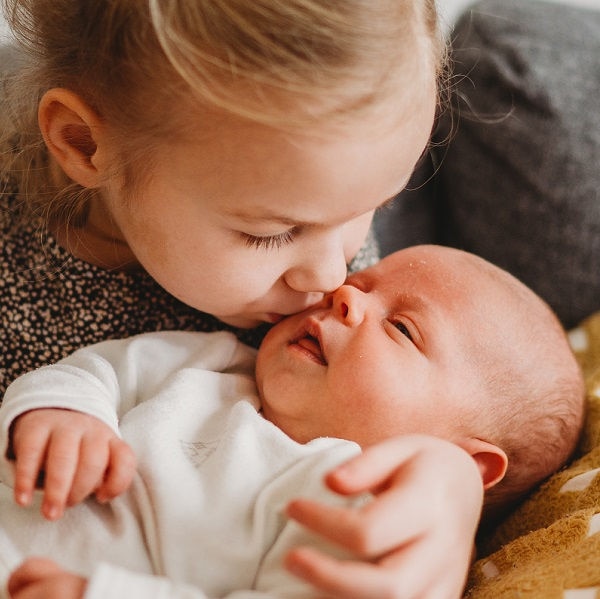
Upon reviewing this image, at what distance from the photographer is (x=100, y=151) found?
977 millimetres

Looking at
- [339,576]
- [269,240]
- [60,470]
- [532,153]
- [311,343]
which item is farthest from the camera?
[532,153]

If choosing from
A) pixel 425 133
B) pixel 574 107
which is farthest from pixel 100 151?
pixel 574 107

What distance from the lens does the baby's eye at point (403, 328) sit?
3.42ft

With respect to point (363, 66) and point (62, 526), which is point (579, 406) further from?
point (62, 526)

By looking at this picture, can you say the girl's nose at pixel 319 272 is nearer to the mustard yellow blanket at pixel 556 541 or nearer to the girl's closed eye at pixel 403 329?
the girl's closed eye at pixel 403 329

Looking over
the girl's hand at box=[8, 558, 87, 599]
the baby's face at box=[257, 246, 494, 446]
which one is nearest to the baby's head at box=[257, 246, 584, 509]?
the baby's face at box=[257, 246, 494, 446]

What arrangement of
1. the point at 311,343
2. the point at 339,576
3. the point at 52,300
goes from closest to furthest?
1. the point at 339,576
2. the point at 311,343
3. the point at 52,300

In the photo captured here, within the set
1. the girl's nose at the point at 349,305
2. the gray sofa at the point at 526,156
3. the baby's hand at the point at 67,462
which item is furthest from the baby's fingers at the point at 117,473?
the gray sofa at the point at 526,156

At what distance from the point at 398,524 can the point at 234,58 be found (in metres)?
0.48

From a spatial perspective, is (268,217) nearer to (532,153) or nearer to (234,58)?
(234,58)

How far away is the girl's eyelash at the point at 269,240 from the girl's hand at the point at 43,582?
403mm

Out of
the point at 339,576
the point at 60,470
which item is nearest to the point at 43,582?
the point at 60,470

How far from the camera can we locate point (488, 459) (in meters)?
1.02

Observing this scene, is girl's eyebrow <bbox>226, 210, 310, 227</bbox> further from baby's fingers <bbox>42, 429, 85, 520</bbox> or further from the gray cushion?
the gray cushion
